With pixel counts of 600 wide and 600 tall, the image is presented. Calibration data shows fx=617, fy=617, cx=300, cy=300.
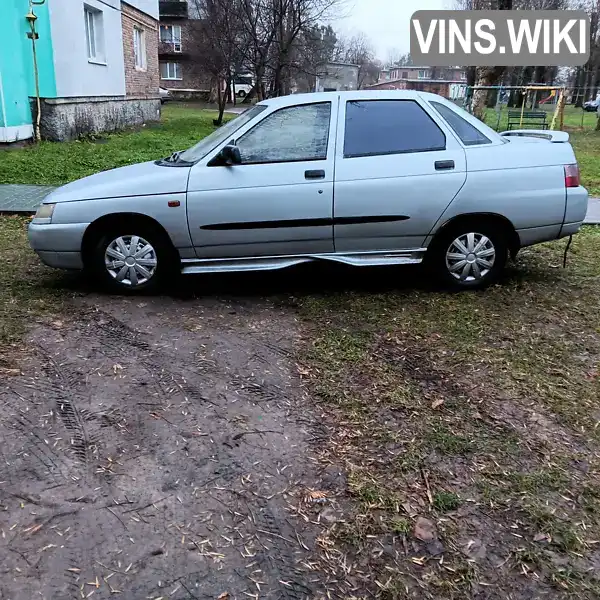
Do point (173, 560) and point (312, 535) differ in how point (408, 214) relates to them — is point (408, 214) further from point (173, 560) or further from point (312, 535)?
point (173, 560)

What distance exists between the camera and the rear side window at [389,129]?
5.33m

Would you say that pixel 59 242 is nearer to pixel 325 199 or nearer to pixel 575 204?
pixel 325 199

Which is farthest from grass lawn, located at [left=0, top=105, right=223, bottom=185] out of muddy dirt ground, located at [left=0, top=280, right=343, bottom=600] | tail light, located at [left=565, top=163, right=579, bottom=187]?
tail light, located at [left=565, top=163, right=579, bottom=187]

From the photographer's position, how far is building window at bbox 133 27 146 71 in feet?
73.0

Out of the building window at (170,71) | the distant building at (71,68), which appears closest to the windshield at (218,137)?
the distant building at (71,68)

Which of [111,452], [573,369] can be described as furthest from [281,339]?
[573,369]

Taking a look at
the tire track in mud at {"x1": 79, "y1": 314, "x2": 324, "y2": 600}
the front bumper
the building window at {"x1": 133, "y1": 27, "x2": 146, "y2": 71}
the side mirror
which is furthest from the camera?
the building window at {"x1": 133, "y1": 27, "x2": 146, "y2": 71}

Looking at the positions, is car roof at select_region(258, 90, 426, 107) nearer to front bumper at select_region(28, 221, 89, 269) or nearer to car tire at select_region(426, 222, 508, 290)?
car tire at select_region(426, 222, 508, 290)

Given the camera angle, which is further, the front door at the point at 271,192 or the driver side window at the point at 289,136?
the driver side window at the point at 289,136

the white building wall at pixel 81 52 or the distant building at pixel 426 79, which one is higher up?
the distant building at pixel 426 79

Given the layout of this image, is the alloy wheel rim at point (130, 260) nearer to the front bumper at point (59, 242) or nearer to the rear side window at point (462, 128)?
the front bumper at point (59, 242)

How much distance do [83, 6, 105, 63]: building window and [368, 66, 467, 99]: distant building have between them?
15349 mm

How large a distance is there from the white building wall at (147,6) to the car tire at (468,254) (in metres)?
18.9

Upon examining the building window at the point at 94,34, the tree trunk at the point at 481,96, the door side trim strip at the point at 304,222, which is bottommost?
the door side trim strip at the point at 304,222
